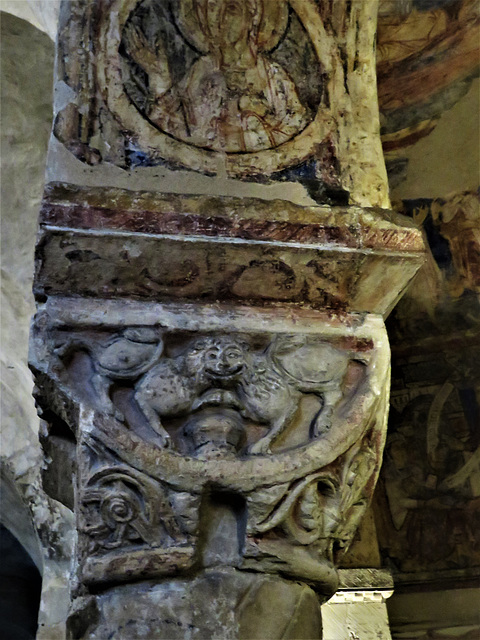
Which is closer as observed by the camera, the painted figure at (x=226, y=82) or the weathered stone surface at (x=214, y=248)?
the weathered stone surface at (x=214, y=248)

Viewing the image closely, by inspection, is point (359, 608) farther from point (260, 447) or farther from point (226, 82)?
point (226, 82)

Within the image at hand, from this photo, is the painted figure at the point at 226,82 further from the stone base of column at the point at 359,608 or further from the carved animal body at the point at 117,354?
the stone base of column at the point at 359,608

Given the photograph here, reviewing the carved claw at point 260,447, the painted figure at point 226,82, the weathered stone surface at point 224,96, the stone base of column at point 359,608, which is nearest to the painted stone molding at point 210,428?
the carved claw at point 260,447

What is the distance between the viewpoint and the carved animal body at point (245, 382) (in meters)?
2.03

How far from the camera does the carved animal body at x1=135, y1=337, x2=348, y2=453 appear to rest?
2.03 metres

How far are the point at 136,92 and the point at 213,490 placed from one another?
45.4 inches

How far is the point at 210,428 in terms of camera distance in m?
2.00

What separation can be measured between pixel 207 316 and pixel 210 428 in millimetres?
307

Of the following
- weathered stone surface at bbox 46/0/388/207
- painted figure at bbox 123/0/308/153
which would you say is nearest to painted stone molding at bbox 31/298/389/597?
weathered stone surface at bbox 46/0/388/207

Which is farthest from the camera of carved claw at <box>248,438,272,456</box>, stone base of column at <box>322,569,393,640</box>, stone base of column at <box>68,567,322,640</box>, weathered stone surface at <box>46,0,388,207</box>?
stone base of column at <box>322,569,393,640</box>

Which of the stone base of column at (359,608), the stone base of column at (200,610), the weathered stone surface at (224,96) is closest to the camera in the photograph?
the stone base of column at (200,610)

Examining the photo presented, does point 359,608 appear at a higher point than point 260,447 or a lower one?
lower

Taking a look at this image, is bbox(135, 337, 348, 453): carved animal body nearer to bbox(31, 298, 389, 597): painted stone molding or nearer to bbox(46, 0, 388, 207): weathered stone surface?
bbox(31, 298, 389, 597): painted stone molding

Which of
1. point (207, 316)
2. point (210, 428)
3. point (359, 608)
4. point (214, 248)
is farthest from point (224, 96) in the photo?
point (359, 608)
